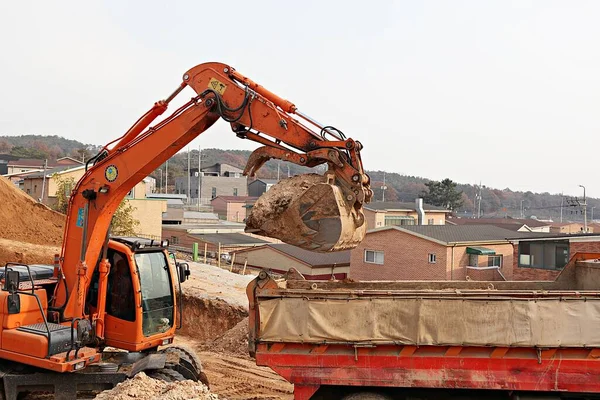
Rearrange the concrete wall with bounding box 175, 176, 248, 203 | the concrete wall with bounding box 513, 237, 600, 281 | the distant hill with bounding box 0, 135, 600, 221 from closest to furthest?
the concrete wall with bounding box 513, 237, 600, 281
the concrete wall with bounding box 175, 176, 248, 203
the distant hill with bounding box 0, 135, 600, 221

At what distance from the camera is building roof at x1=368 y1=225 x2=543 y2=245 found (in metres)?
29.7

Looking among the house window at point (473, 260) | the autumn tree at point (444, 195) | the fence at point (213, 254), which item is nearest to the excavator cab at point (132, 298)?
the fence at point (213, 254)

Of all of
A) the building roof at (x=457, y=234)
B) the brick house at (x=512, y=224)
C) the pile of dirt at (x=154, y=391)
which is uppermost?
the brick house at (x=512, y=224)

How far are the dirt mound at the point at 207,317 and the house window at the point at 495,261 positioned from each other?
19557 millimetres

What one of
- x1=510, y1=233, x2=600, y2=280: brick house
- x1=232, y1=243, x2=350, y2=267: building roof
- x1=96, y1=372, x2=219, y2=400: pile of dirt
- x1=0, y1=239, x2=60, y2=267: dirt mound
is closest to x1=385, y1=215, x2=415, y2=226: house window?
x1=232, y1=243, x2=350, y2=267: building roof

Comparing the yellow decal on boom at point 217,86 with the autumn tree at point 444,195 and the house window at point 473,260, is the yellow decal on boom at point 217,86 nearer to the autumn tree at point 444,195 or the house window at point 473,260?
the house window at point 473,260

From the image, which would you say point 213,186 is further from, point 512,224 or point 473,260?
point 473,260

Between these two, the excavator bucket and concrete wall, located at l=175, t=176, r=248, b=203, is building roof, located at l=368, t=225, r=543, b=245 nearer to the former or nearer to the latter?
the excavator bucket

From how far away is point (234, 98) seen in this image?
7.90 meters

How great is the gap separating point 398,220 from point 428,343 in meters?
39.7

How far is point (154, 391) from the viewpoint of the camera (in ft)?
23.7

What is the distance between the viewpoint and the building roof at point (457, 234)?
2967cm

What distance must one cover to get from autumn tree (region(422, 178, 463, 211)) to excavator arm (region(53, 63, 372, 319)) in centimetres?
7555

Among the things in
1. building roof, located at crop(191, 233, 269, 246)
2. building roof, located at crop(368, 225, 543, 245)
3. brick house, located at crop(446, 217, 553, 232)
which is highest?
brick house, located at crop(446, 217, 553, 232)
